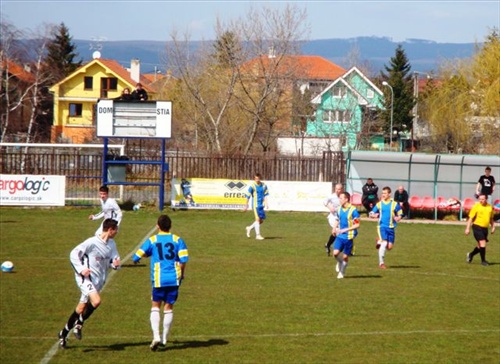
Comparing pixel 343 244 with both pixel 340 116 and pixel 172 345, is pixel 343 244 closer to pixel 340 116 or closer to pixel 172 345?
pixel 172 345

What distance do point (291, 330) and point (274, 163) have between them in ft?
89.1

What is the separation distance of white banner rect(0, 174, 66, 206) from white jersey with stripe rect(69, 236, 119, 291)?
25.7m

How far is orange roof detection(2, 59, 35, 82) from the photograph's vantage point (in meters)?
72.8

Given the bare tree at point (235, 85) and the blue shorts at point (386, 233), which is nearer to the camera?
the blue shorts at point (386, 233)

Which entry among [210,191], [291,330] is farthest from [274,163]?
[291,330]

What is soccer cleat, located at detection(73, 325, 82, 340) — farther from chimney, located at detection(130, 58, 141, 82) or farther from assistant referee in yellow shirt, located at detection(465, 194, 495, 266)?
chimney, located at detection(130, 58, 141, 82)

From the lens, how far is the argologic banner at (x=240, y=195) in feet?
130

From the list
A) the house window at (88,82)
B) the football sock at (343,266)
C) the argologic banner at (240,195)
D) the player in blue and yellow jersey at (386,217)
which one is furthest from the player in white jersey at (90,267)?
the house window at (88,82)

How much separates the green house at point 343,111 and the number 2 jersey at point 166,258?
174ft

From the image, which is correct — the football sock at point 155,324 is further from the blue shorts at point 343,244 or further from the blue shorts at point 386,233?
the blue shorts at point 386,233

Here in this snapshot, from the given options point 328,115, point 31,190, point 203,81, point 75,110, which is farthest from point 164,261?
point 75,110

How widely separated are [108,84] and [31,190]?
52905 mm

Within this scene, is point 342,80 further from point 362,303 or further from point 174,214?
point 362,303

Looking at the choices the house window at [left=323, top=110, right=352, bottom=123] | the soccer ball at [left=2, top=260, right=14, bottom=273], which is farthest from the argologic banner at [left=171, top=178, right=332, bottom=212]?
the house window at [left=323, top=110, right=352, bottom=123]
